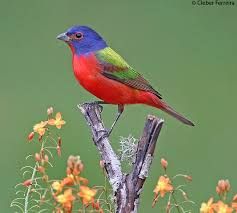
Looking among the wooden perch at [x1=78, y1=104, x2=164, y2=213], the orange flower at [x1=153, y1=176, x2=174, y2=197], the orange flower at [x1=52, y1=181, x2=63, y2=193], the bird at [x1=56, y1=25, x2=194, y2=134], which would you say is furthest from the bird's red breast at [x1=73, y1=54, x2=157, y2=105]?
the orange flower at [x1=52, y1=181, x2=63, y2=193]

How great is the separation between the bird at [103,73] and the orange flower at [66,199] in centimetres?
166

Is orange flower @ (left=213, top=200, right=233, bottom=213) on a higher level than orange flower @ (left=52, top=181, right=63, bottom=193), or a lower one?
lower

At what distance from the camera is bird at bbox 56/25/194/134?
18.9ft

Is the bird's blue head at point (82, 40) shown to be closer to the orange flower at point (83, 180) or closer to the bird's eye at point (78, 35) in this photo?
the bird's eye at point (78, 35)

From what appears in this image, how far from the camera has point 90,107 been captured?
5.22 metres

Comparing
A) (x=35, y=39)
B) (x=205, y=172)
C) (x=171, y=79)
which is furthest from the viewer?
(x=35, y=39)

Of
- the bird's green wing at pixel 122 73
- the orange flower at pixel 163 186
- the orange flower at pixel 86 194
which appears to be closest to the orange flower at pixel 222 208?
the orange flower at pixel 163 186

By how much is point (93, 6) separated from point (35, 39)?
1029mm

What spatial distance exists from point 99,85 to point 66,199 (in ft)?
5.72

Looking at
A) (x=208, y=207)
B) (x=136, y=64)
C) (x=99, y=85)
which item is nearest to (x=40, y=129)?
(x=208, y=207)

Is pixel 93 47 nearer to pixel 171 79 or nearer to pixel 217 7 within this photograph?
pixel 171 79

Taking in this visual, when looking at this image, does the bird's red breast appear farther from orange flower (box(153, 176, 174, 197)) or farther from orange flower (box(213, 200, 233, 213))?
orange flower (box(213, 200, 233, 213))

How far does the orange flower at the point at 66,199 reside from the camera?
4.07 meters

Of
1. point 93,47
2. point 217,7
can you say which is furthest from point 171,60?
point 93,47
